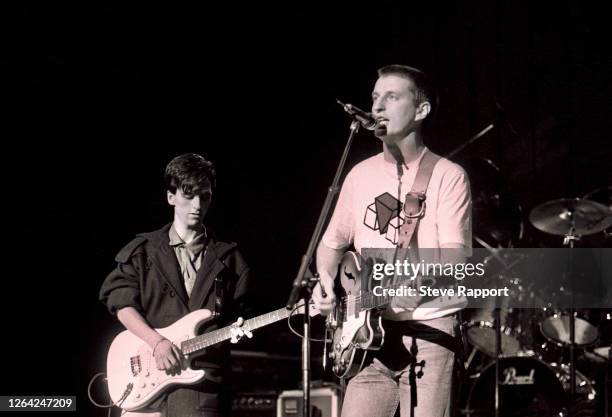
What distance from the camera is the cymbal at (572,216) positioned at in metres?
5.51

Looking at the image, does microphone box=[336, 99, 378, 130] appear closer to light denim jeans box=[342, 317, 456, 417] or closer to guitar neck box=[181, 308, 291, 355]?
light denim jeans box=[342, 317, 456, 417]

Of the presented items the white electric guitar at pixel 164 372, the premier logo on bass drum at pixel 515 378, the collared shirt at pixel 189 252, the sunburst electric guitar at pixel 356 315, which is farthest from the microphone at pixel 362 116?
the premier logo on bass drum at pixel 515 378

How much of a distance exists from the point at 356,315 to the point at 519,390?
A: 3507 millimetres

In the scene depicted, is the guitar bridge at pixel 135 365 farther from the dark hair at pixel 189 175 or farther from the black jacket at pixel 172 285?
the dark hair at pixel 189 175

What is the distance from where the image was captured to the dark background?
5613mm

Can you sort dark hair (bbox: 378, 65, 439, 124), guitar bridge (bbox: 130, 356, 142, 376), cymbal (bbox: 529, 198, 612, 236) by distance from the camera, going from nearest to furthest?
1. dark hair (bbox: 378, 65, 439, 124)
2. guitar bridge (bbox: 130, 356, 142, 376)
3. cymbal (bbox: 529, 198, 612, 236)

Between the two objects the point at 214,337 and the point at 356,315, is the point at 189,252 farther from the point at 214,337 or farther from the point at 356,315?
the point at 356,315

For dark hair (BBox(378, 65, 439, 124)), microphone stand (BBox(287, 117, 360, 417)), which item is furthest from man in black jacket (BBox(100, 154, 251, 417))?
dark hair (BBox(378, 65, 439, 124))

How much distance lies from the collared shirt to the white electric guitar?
0.27 meters

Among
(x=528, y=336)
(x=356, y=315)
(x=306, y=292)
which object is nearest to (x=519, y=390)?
(x=528, y=336)

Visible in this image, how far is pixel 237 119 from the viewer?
6.45 meters

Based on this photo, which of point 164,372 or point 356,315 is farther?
point 164,372

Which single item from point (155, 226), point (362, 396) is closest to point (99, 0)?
point (155, 226)

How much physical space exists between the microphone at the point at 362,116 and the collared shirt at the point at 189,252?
50.3 inches
